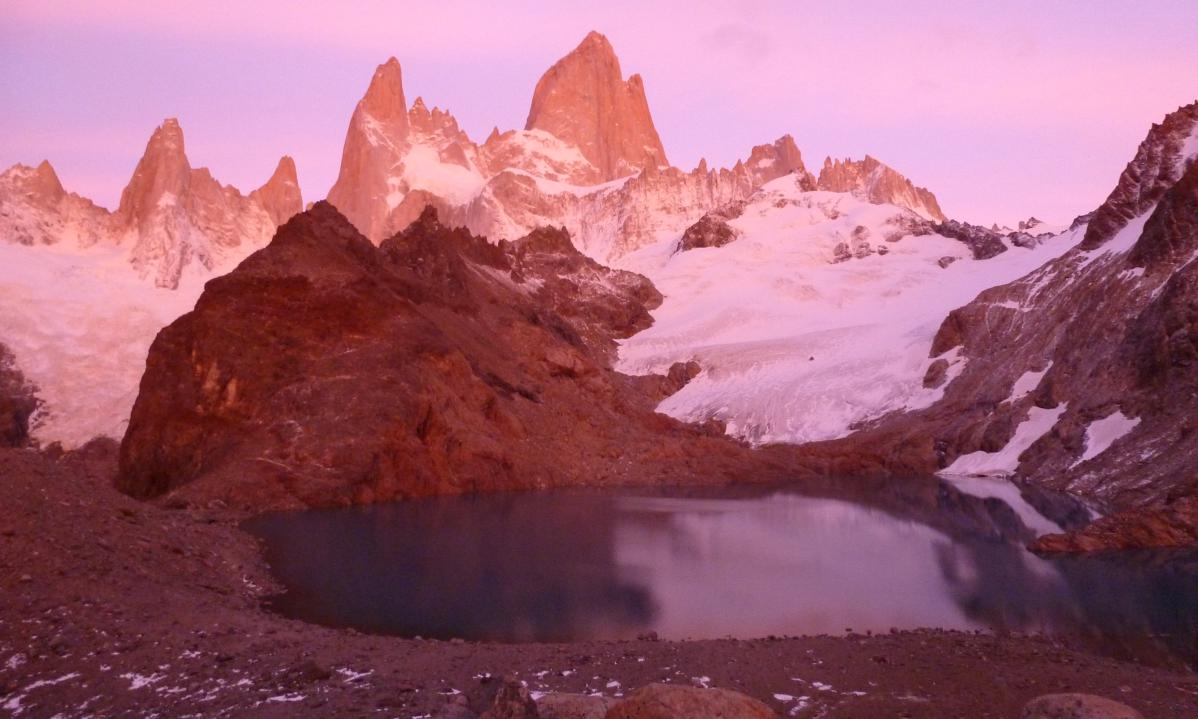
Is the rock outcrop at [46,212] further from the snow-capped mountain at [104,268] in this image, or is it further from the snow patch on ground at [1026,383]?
the snow patch on ground at [1026,383]

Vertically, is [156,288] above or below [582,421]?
above

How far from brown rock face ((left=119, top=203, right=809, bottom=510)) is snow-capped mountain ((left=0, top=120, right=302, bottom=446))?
137ft

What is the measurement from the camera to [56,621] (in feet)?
55.5

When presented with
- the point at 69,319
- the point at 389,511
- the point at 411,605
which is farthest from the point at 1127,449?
the point at 69,319

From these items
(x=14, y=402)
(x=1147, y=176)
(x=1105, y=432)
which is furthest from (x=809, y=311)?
(x=14, y=402)

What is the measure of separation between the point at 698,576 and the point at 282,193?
160407 mm

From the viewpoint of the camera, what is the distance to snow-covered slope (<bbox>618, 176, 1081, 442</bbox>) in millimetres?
100375

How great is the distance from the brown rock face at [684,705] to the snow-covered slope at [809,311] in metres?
84.5

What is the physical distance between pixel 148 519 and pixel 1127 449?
1864 inches

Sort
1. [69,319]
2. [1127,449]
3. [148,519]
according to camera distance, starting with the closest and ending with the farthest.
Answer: [148,519], [1127,449], [69,319]

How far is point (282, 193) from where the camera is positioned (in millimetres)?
175125

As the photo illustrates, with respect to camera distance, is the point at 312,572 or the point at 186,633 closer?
the point at 186,633

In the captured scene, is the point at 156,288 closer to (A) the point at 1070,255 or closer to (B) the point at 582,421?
(B) the point at 582,421

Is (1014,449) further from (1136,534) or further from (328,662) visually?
(328,662)
